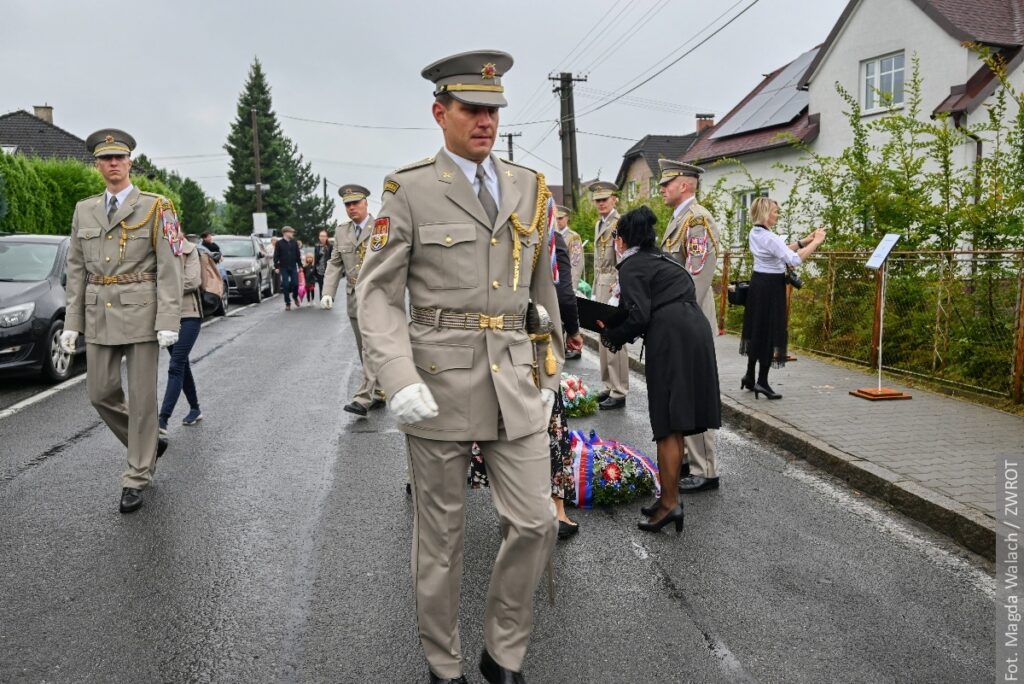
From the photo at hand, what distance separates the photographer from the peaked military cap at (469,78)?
296 cm

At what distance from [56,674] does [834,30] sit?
87.0 feet

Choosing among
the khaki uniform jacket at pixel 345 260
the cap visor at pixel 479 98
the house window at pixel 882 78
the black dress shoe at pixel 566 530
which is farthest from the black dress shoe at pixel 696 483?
the house window at pixel 882 78

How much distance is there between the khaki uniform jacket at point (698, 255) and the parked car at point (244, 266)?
62.2ft

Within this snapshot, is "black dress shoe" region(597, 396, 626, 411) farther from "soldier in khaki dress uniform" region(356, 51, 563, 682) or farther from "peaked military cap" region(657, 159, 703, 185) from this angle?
"soldier in khaki dress uniform" region(356, 51, 563, 682)

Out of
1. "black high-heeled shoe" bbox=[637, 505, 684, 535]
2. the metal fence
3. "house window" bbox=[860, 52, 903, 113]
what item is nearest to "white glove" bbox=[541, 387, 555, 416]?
"black high-heeled shoe" bbox=[637, 505, 684, 535]

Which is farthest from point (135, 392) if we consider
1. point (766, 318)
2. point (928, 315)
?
point (928, 315)

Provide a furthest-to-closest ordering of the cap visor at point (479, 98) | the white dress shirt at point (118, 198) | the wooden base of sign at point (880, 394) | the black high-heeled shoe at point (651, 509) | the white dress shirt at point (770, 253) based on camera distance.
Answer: the wooden base of sign at point (880, 394)
the white dress shirt at point (770, 253)
the white dress shirt at point (118, 198)
the black high-heeled shoe at point (651, 509)
the cap visor at point (479, 98)

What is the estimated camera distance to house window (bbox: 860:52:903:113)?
2344 cm

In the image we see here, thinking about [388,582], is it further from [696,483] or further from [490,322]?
[696,483]

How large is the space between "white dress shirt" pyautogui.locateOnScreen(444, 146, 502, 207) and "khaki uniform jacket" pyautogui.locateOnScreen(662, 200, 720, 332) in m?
2.97

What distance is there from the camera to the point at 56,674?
336 cm

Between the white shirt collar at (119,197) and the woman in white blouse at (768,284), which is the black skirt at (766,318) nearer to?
the woman in white blouse at (768,284)

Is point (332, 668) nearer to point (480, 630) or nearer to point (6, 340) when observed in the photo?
point (480, 630)

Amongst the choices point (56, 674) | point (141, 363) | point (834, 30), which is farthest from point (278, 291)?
point (56, 674)
